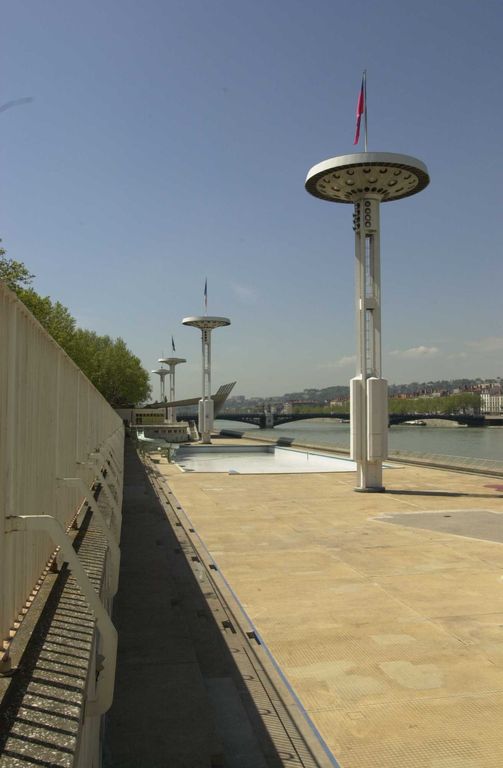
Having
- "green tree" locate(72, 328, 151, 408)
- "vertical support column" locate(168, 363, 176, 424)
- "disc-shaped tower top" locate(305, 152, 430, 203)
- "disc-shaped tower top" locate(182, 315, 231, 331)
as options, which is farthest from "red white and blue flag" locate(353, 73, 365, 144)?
"vertical support column" locate(168, 363, 176, 424)

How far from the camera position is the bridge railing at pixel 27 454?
291 cm

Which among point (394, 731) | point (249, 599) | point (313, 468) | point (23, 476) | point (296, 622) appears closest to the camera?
point (23, 476)

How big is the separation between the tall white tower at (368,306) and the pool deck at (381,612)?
102 inches

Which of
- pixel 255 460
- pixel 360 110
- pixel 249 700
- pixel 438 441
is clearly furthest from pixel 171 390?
pixel 249 700

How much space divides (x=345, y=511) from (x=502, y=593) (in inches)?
346

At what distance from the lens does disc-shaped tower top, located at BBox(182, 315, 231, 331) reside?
56.0 meters

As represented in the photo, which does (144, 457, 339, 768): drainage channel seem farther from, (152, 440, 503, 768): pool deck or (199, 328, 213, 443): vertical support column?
(199, 328, 213, 443): vertical support column

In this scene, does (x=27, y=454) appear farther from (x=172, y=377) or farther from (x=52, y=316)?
(x=172, y=377)

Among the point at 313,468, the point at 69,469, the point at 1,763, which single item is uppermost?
the point at 69,469

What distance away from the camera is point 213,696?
6176 mm

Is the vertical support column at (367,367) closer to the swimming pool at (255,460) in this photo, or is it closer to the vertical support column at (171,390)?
the swimming pool at (255,460)

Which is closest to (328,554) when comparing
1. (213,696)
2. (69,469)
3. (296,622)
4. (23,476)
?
(296,622)

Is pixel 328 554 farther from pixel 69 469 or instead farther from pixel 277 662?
pixel 69 469

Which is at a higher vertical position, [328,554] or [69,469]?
[69,469]
